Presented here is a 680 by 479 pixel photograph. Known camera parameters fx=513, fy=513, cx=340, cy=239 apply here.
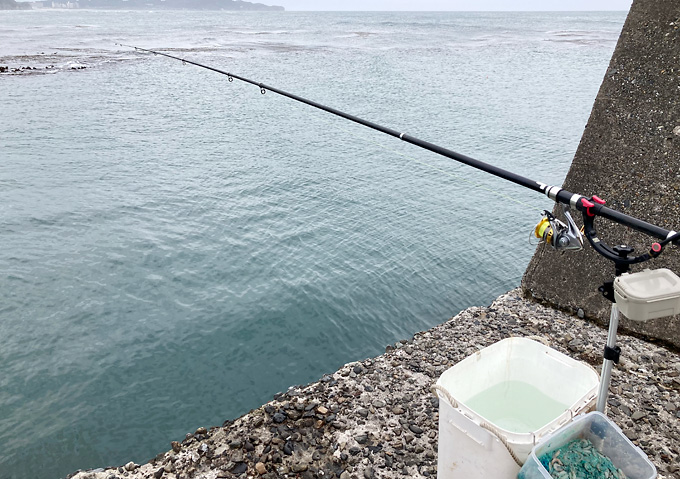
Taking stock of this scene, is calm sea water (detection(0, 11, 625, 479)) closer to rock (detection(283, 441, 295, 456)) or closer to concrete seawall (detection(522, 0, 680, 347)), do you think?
rock (detection(283, 441, 295, 456))

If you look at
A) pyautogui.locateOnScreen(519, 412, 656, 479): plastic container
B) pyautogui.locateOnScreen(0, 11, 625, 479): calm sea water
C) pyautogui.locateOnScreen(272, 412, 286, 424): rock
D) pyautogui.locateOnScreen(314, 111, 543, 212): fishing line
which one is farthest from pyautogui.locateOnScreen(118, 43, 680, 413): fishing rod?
pyautogui.locateOnScreen(314, 111, 543, 212): fishing line

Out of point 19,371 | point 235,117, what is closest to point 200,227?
point 19,371

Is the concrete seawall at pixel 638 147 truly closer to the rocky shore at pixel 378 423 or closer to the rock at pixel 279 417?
the rocky shore at pixel 378 423

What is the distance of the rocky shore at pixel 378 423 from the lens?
3570 millimetres

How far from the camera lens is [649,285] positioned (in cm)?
233

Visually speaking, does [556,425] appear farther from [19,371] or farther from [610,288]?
[19,371]

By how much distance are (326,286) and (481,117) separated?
1172cm

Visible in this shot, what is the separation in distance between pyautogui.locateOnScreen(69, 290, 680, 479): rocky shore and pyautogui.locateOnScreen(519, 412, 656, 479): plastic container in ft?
3.46

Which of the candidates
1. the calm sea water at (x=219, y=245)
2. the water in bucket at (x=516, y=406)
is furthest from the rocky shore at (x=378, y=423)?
the calm sea water at (x=219, y=245)

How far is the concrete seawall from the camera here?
4.39 m

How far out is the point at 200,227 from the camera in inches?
389

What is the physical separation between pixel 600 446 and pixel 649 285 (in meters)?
0.93

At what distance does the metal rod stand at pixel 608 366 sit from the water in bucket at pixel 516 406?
50 cm

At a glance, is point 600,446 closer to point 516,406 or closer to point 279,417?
point 516,406
